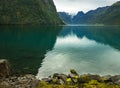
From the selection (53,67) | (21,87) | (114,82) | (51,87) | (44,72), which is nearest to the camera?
(51,87)

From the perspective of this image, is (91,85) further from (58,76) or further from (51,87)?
(58,76)

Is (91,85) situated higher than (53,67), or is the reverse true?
(91,85)

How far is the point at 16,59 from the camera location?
59.2 metres

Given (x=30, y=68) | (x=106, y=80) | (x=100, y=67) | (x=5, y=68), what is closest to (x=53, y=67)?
(x=30, y=68)

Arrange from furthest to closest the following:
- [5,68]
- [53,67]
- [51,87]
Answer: [53,67]
[5,68]
[51,87]

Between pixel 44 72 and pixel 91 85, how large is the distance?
68.3 ft

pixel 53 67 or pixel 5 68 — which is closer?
pixel 5 68

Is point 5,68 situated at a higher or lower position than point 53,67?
higher

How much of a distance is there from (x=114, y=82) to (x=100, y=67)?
2236 cm

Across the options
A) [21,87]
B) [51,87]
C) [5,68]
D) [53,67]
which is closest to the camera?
[51,87]

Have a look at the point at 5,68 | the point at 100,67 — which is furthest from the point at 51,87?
the point at 100,67

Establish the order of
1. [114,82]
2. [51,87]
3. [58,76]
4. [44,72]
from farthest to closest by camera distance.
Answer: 1. [44,72]
2. [58,76]
3. [114,82]
4. [51,87]

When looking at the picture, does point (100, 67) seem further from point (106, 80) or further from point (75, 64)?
point (106, 80)

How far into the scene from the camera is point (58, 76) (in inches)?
1380
